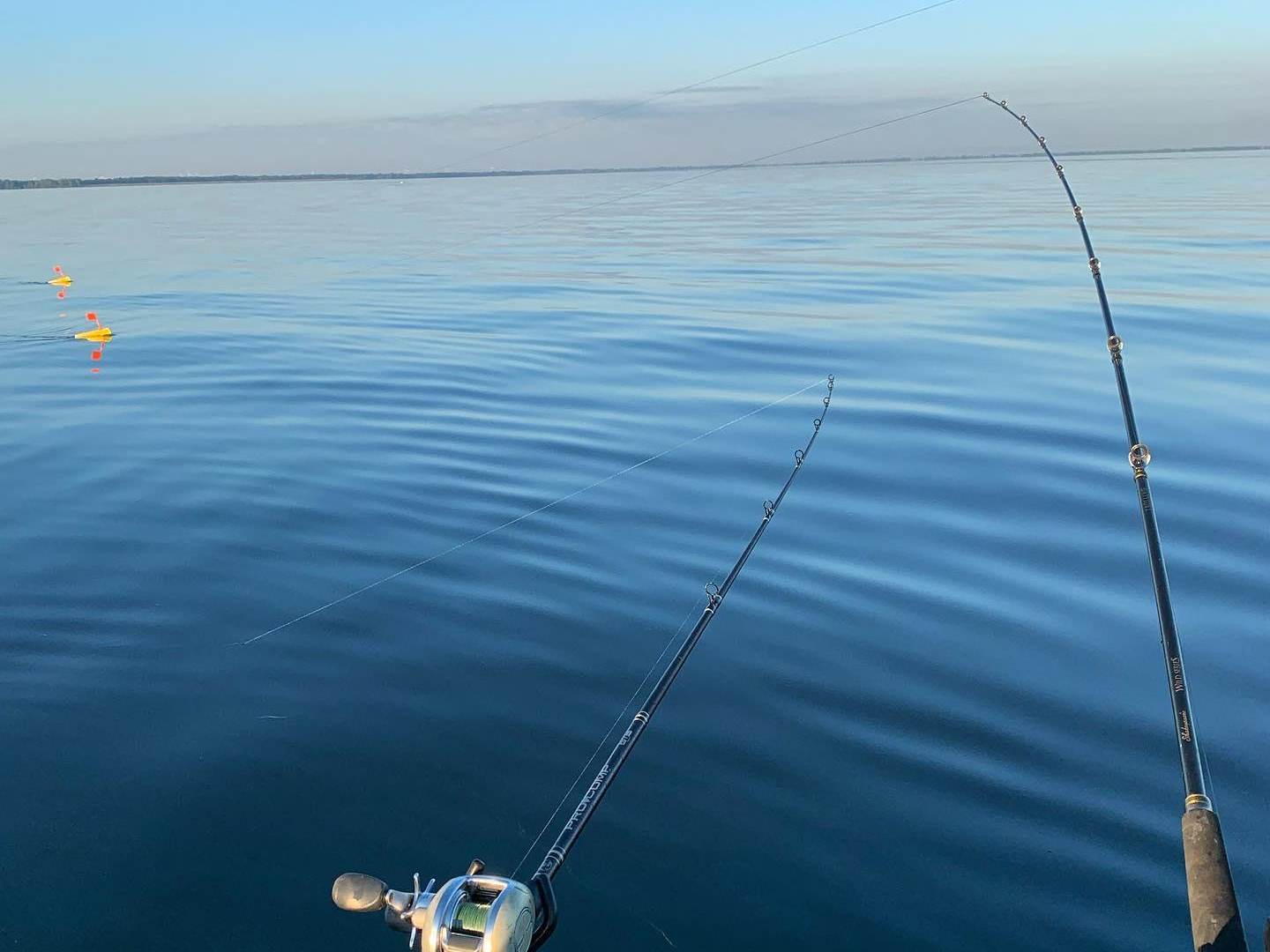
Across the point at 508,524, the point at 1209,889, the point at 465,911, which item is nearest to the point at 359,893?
the point at 465,911

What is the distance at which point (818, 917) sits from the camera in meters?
5.23

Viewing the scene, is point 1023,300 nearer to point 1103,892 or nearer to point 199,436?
point 199,436

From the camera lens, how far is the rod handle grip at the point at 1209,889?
2973 millimetres

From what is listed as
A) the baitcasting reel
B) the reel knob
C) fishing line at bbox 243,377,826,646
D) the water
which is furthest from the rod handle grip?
fishing line at bbox 243,377,826,646

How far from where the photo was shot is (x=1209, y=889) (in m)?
3.10

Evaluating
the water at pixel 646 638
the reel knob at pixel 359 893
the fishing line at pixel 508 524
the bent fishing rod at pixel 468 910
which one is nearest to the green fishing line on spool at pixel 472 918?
the bent fishing rod at pixel 468 910

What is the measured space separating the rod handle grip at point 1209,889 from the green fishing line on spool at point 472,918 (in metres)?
2.03

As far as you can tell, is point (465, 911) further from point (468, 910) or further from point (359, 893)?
point (359, 893)

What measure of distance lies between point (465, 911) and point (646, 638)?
15.8 feet

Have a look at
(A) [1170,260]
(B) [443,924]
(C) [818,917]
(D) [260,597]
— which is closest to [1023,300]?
(A) [1170,260]

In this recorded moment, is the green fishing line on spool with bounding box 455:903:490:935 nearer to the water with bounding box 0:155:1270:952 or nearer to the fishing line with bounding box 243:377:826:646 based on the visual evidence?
the water with bounding box 0:155:1270:952

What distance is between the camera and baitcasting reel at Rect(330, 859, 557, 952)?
3311 millimetres

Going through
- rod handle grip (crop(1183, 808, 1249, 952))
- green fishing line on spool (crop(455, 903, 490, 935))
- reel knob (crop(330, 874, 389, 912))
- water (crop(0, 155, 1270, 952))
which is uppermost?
rod handle grip (crop(1183, 808, 1249, 952))

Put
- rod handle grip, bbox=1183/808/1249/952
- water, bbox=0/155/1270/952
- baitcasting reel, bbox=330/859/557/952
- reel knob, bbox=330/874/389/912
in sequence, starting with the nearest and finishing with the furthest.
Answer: rod handle grip, bbox=1183/808/1249/952 → baitcasting reel, bbox=330/859/557/952 → reel knob, bbox=330/874/389/912 → water, bbox=0/155/1270/952
